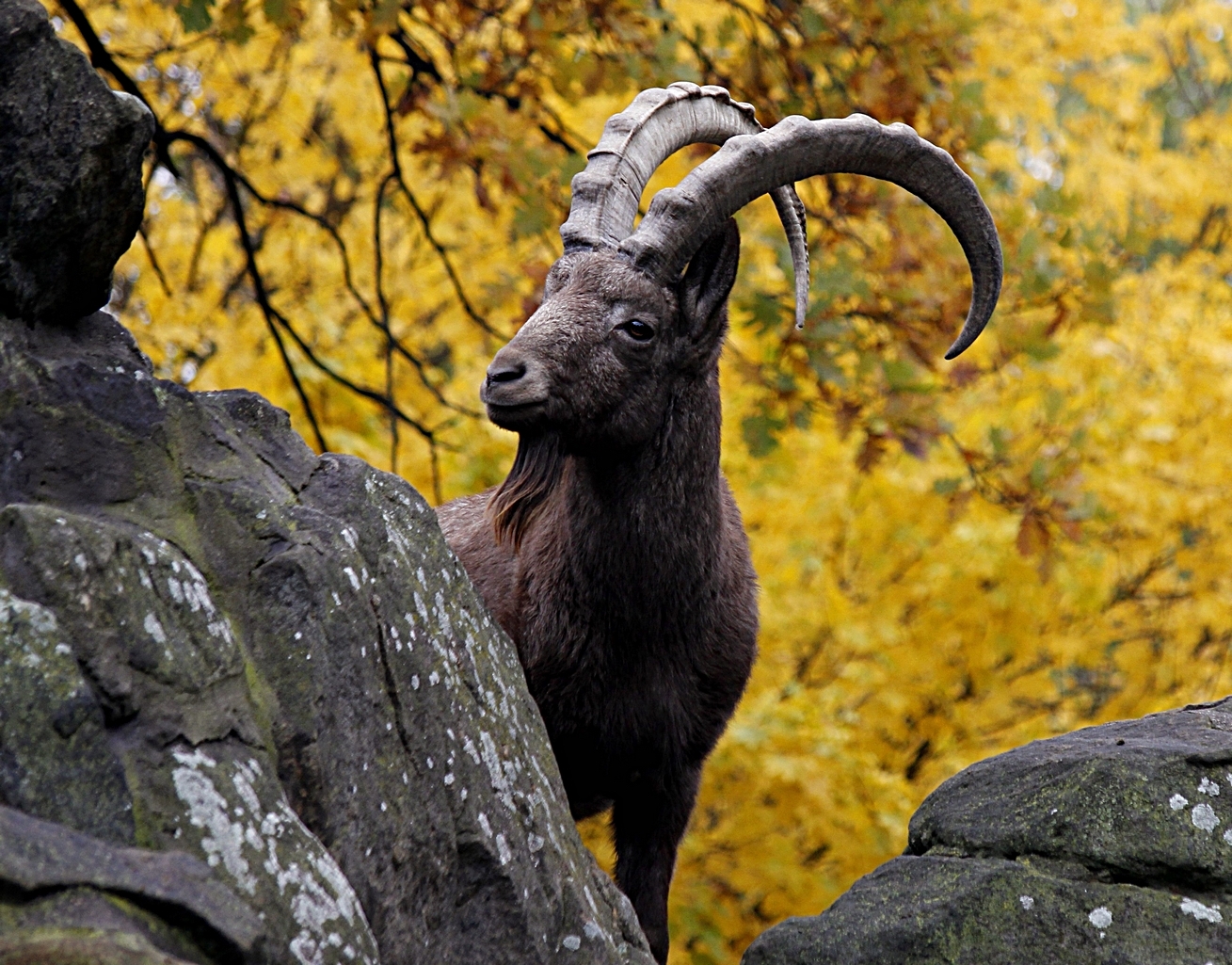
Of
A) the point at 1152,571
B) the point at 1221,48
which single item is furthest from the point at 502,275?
the point at 1221,48

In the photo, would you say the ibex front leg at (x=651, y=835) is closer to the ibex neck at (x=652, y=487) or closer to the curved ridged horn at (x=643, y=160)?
the ibex neck at (x=652, y=487)

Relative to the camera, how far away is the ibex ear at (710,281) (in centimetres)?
491

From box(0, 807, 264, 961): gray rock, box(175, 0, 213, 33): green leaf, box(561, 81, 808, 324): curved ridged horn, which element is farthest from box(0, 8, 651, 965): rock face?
box(175, 0, 213, 33): green leaf

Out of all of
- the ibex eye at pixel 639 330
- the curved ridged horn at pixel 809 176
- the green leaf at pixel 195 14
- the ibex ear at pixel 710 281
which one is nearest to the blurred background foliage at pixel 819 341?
the green leaf at pixel 195 14

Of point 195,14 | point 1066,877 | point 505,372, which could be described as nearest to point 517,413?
point 505,372

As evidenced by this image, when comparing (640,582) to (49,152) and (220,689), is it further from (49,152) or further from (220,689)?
(49,152)

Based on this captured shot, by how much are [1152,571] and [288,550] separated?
359 inches

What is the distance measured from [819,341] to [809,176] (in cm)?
248

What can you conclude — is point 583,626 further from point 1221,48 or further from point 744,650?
point 1221,48

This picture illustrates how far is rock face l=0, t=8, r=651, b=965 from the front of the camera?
2467 mm

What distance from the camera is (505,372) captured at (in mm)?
4293

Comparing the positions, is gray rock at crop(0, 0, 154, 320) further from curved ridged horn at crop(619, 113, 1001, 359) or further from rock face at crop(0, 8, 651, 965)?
curved ridged horn at crop(619, 113, 1001, 359)

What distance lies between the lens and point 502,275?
9.59 m

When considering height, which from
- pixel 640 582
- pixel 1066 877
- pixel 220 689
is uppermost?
pixel 640 582
